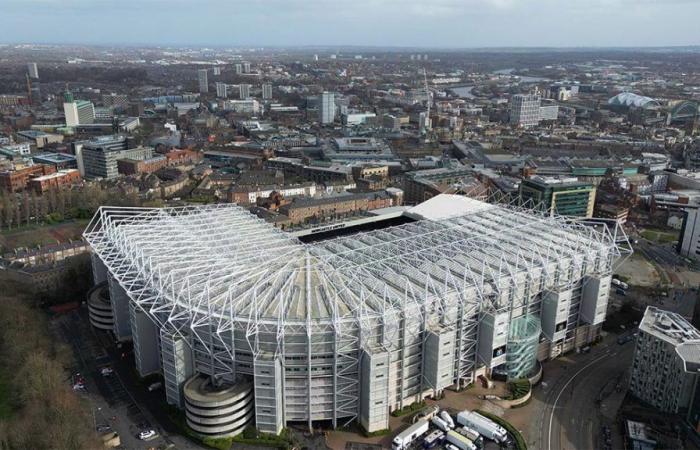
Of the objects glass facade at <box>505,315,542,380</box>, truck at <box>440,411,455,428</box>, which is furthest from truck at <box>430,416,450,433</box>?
glass facade at <box>505,315,542,380</box>

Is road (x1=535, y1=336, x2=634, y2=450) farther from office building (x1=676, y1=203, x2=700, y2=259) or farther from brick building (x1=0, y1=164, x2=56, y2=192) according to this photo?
brick building (x1=0, y1=164, x2=56, y2=192)

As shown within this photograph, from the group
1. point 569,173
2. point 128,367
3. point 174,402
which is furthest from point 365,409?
point 569,173

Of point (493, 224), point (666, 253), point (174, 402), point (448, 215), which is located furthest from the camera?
point (666, 253)

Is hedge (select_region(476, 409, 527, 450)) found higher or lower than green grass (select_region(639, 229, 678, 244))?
higher

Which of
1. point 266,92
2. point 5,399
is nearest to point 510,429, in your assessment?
point 5,399

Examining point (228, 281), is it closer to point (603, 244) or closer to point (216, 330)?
point (216, 330)

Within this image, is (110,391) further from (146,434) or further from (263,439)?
(263,439)

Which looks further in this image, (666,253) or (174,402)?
(666,253)

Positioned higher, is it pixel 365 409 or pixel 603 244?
pixel 603 244
